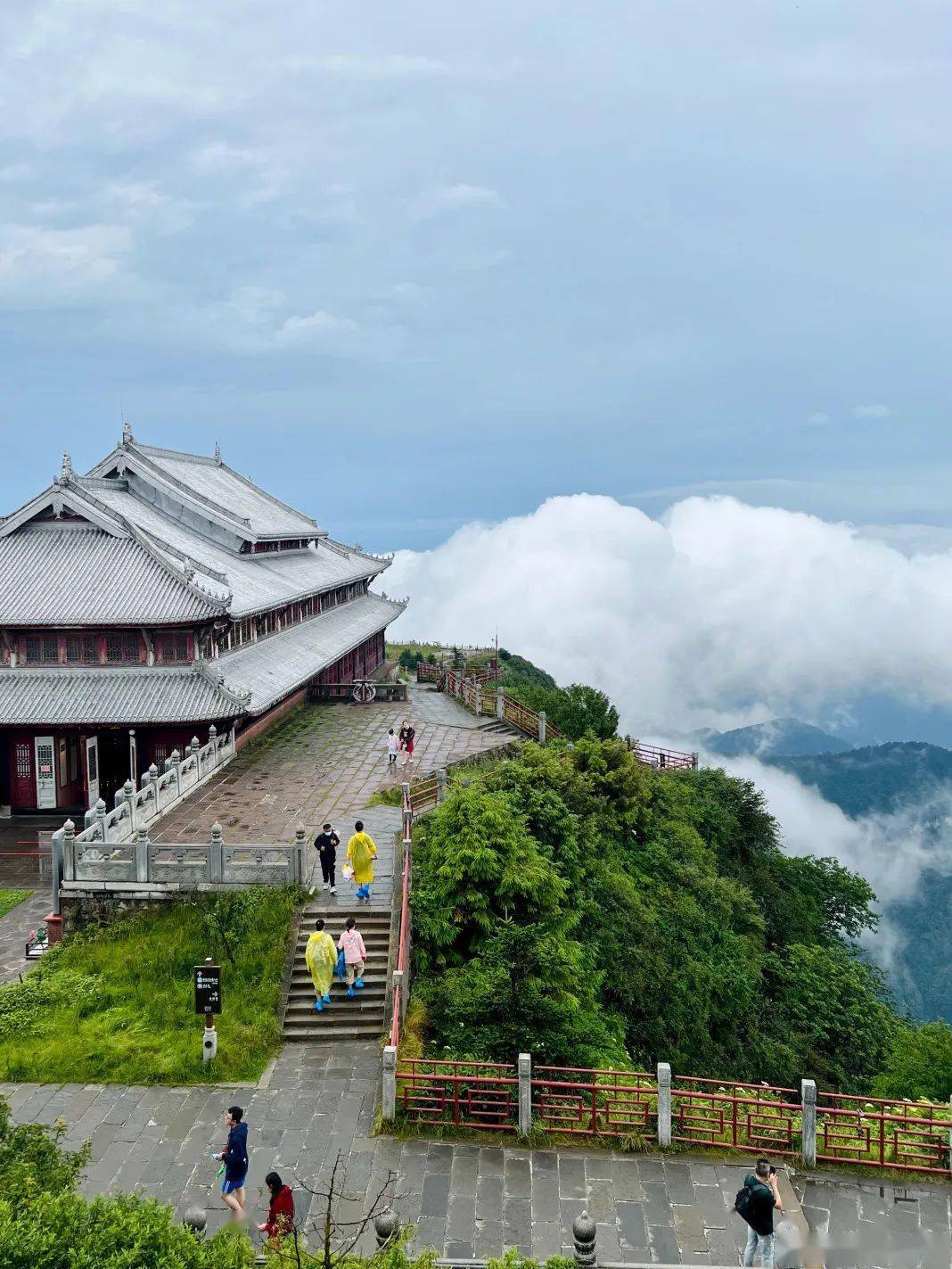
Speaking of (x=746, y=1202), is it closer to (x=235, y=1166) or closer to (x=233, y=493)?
(x=235, y=1166)

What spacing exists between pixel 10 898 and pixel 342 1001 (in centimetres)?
936

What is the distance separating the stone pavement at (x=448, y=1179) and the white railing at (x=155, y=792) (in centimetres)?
644

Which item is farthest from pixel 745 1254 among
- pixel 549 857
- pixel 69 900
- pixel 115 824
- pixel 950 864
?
pixel 950 864

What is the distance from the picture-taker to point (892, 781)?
140000 mm

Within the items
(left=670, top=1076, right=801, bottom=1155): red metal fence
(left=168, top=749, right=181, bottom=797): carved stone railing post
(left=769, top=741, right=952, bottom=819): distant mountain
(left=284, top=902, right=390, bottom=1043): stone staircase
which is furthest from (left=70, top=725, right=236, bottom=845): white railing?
(left=769, top=741, right=952, bottom=819): distant mountain

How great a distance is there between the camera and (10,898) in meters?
21.1

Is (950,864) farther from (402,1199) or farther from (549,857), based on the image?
(402,1199)

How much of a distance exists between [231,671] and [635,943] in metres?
14.6

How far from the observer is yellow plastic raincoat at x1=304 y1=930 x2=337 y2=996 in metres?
15.8

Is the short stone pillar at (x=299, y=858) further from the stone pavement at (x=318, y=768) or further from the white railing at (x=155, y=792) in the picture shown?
the white railing at (x=155, y=792)

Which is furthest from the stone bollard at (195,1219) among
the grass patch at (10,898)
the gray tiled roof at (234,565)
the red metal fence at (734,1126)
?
the gray tiled roof at (234,565)

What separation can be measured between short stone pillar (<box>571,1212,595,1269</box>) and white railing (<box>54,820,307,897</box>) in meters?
9.80

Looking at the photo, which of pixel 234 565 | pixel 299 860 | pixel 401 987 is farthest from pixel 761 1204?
pixel 234 565

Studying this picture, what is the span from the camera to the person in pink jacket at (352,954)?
1617 cm
